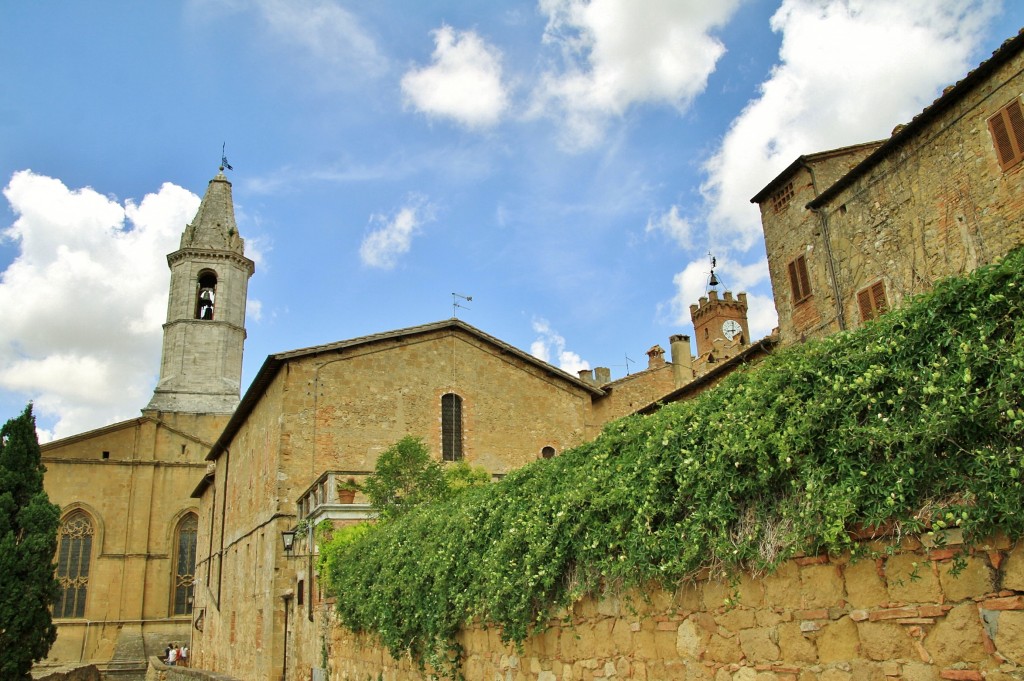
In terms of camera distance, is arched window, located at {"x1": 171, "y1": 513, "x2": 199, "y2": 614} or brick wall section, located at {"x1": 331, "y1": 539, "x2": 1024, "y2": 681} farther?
arched window, located at {"x1": 171, "y1": 513, "x2": 199, "y2": 614}

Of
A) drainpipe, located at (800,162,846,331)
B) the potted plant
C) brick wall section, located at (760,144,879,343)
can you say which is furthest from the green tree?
drainpipe, located at (800,162,846,331)

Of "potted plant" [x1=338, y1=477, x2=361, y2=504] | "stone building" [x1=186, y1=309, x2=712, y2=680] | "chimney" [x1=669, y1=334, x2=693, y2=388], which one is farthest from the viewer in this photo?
"chimney" [x1=669, y1=334, x2=693, y2=388]

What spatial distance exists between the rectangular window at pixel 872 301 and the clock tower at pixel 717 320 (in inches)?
1058

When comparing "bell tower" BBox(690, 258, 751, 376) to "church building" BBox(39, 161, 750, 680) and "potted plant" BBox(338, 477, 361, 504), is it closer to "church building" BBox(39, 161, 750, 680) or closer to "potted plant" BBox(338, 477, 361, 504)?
"church building" BBox(39, 161, 750, 680)

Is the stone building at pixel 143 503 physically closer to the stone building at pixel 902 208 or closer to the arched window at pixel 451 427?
the arched window at pixel 451 427

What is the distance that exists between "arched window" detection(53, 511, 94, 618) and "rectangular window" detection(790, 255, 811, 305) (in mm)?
36758

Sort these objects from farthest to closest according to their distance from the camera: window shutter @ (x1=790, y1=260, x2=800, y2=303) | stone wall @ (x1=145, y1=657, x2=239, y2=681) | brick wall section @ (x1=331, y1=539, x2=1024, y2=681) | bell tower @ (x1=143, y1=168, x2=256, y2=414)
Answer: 1. bell tower @ (x1=143, y1=168, x2=256, y2=414)
2. stone wall @ (x1=145, y1=657, x2=239, y2=681)
3. window shutter @ (x1=790, y1=260, x2=800, y2=303)
4. brick wall section @ (x1=331, y1=539, x2=1024, y2=681)

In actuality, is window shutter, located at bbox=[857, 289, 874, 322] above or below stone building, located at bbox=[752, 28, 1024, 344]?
below

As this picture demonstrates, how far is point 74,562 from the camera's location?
3822 centimetres

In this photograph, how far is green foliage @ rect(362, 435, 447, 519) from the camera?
14922 mm

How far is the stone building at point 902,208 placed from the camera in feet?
36.7

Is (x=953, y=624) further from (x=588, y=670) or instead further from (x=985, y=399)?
(x=588, y=670)

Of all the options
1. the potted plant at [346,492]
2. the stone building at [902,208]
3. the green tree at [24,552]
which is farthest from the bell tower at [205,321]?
the stone building at [902,208]

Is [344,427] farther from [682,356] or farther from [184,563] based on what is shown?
[184,563]
